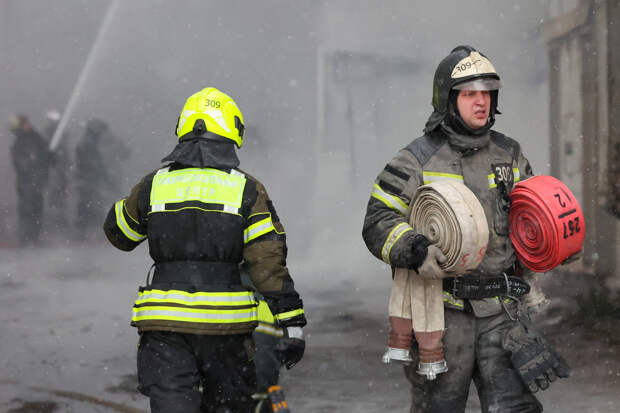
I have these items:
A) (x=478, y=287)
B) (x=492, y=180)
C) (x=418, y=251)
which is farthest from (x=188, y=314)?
(x=492, y=180)

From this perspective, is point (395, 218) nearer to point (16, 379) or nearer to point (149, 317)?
point (149, 317)

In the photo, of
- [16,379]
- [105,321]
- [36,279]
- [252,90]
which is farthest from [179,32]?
[16,379]

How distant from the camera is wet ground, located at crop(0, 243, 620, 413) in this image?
631 centimetres

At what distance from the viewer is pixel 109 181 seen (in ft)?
47.8

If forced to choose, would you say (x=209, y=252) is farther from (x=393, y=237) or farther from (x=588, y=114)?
(x=588, y=114)

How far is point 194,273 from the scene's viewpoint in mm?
3486

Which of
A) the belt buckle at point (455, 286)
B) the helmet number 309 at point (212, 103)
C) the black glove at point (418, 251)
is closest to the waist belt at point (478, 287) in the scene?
the belt buckle at point (455, 286)

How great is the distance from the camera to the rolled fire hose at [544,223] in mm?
3432

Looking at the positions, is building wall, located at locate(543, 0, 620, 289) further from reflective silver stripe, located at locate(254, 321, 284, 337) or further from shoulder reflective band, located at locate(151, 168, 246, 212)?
shoulder reflective band, located at locate(151, 168, 246, 212)

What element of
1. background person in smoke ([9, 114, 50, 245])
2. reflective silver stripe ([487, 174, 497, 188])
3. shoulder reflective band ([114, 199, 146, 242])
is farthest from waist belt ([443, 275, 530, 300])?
background person in smoke ([9, 114, 50, 245])

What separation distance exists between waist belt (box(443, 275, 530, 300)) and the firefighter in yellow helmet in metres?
0.68

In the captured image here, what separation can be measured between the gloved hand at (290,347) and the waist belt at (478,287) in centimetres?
68

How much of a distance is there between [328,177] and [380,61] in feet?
8.71

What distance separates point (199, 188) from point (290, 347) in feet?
2.59
